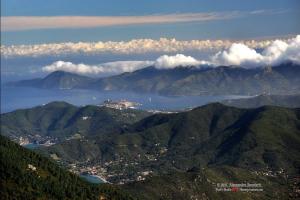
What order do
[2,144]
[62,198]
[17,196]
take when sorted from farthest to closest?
[2,144], [62,198], [17,196]

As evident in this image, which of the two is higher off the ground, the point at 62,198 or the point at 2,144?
the point at 2,144

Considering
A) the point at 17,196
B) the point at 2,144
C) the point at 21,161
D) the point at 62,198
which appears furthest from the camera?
the point at 2,144

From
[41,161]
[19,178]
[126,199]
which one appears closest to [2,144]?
[41,161]

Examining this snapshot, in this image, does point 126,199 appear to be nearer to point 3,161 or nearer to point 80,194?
point 80,194

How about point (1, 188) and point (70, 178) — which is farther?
point (70, 178)

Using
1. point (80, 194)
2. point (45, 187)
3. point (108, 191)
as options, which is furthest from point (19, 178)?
point (108, 191)

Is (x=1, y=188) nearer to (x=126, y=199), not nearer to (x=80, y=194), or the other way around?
(x=80, y=194)
